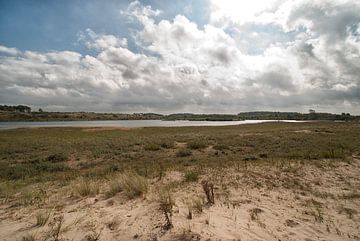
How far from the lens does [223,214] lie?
5.61 m

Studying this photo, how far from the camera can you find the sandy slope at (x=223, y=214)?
4680 mm

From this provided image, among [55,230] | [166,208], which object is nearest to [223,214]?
[166,208]

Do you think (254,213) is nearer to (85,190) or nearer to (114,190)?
(114,190)

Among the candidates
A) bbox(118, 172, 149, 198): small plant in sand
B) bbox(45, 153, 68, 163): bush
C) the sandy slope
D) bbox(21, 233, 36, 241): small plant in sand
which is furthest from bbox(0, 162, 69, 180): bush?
bbox(21, 233, 36, 241): small plant in sand

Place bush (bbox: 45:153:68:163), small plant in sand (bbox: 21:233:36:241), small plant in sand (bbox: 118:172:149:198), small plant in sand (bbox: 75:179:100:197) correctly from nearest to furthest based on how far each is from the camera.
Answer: small plant in sand (bbox: 21:233:36:241)
small plant in sand (bbox: 118:172:149:198)
small plant in sand (bbox: 75:179:100:197)
bush (bbox: 45:153:68:163)

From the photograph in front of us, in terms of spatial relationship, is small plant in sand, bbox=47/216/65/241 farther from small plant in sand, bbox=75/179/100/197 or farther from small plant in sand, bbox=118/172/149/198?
small plant in sand, bbox=118/172/149/198

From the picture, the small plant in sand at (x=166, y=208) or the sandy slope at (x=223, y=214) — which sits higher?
the small plant in sand at (x=166, y=208)

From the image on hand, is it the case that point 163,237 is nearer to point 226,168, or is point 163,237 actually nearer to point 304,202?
point 304,202

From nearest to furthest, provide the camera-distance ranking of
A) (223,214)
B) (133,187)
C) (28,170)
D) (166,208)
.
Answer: (166,208) < (223,214) < (133,187) < (28,170)

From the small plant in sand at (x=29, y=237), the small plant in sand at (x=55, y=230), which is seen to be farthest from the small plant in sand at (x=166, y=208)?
the small plant in sand at (x=29, y=237)

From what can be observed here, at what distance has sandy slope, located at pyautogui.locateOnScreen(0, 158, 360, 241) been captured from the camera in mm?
4680

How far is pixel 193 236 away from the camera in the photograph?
435cm

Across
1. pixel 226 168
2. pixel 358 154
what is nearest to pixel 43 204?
pixel 226 168

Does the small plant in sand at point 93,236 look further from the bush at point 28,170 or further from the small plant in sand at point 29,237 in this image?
the bush at point 28,170
